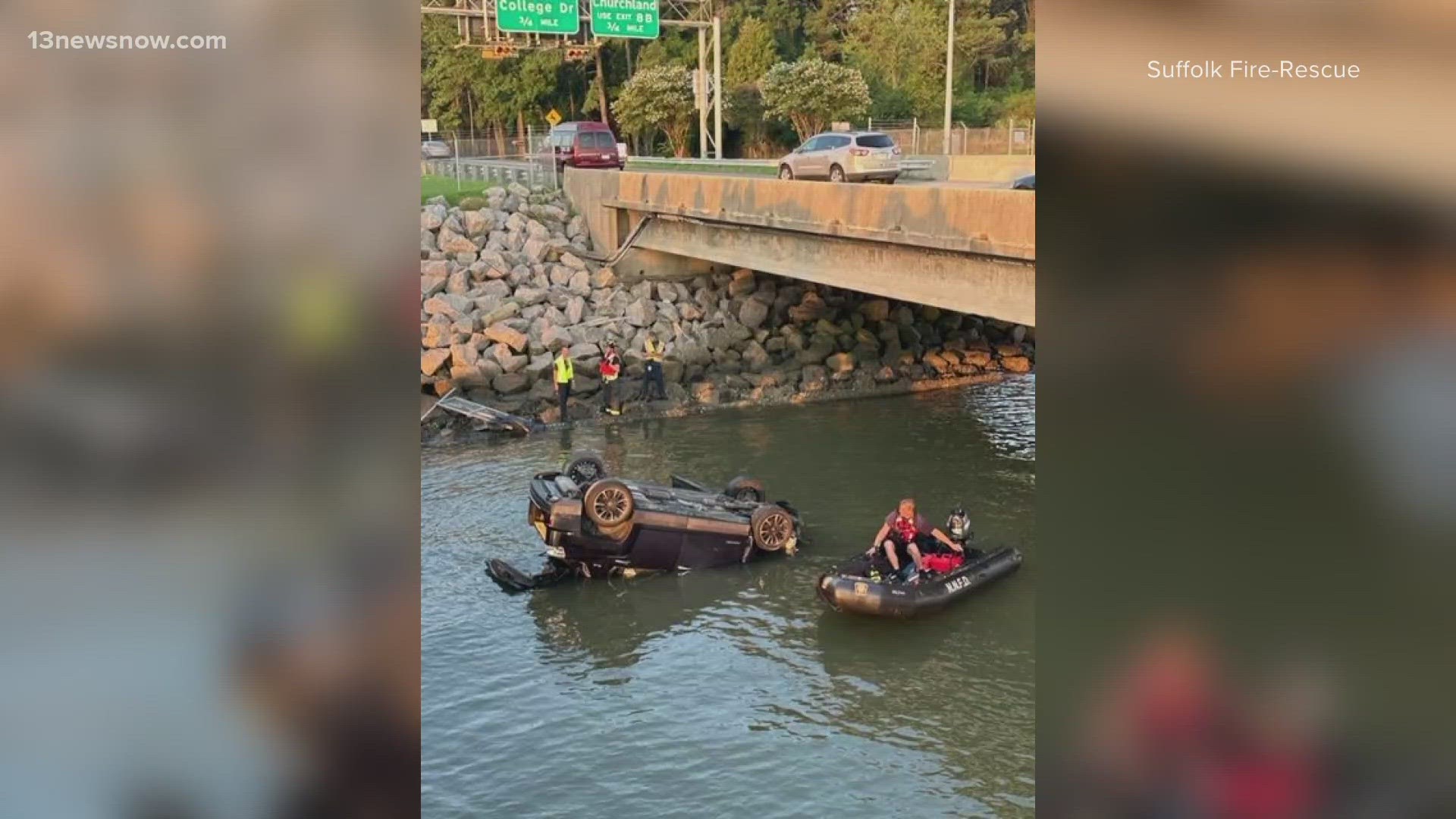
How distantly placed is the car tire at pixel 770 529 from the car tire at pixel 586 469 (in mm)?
2321

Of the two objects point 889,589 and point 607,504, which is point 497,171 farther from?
point 889,589

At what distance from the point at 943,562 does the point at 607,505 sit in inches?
150

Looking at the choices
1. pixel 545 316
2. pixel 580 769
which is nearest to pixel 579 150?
pixel 545 316

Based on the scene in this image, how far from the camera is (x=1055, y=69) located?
3023 millimetres

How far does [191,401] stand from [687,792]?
858 centimetres

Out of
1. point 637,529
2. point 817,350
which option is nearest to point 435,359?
point 817,350

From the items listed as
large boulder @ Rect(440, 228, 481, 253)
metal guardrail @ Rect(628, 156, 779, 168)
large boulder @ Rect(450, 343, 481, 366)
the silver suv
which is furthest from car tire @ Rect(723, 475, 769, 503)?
metal guardrail @ Rect(628, 156, 779, 168)

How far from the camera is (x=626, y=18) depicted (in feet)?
129

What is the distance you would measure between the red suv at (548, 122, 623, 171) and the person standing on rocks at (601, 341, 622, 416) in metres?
12.8

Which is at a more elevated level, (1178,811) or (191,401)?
(191,401)

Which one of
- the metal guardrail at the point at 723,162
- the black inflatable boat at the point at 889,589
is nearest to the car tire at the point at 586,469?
the black inflatable boat at the point at 889,589

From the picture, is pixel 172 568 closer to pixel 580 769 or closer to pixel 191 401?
pixel 191 401

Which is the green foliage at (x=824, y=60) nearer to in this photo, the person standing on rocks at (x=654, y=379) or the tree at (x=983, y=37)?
the tree at (x=983, y=37)

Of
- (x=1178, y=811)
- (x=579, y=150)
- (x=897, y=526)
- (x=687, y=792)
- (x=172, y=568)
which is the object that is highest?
(x=579, y=150)
